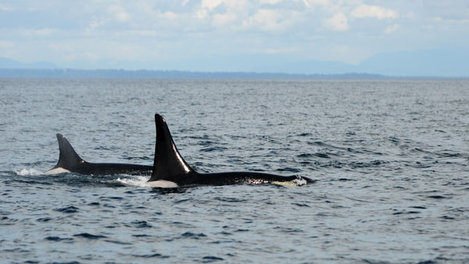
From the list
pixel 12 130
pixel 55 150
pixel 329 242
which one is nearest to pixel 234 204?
pixel 329 242

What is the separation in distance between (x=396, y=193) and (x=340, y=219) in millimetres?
3980

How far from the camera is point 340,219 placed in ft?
54.5

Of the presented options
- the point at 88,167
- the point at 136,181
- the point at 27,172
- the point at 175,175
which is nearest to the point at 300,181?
the point at 175,175

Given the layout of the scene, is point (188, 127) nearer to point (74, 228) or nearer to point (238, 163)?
point (238, 163)

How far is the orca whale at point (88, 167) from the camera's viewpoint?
22438mm

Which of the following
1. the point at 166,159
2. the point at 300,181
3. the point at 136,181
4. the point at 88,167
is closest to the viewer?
the point at 166,159

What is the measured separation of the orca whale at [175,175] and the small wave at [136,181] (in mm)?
395

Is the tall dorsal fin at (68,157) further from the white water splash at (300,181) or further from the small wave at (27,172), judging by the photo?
the white water splash at (300,181)

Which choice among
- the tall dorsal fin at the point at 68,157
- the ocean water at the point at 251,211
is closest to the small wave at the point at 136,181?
the ocean water at the point at 251,211

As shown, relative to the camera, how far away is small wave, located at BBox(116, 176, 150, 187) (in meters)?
20.8

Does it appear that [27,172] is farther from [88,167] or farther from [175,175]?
[175,175]

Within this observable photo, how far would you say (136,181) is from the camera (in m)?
21.2

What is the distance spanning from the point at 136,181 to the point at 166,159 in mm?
1776

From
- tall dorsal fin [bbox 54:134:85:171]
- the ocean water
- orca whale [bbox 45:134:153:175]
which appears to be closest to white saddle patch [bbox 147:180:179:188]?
the ocean water
